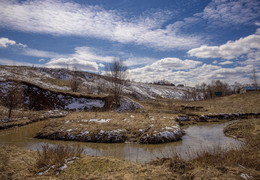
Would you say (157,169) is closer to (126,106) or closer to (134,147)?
(134,147)

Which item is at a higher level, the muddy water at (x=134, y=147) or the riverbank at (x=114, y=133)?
the riverbank at (x=114, y=133)

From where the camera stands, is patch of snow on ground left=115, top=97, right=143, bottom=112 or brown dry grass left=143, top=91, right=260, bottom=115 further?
patch of snow on ground left=115, top=97, right=143, bottom=112

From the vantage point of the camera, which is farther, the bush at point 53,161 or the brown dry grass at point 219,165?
the bush at point 53,161

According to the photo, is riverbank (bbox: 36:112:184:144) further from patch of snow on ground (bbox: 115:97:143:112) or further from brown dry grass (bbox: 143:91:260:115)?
patch of snow on ground (bbox: 115:97:143:112)

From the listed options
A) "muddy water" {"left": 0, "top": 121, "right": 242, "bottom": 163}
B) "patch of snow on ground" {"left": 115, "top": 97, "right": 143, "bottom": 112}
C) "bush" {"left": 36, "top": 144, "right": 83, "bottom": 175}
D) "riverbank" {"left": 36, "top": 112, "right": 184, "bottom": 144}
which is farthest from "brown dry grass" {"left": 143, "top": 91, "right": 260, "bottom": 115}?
"bush" {"left": 36, "top": 144, "right": 83, "bottom": 175}

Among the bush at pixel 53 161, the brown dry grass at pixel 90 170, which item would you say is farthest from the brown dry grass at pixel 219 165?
the bush at pixel 53 161

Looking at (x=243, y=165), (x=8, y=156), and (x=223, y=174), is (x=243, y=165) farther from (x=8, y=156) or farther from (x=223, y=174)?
(x=8, y=156)

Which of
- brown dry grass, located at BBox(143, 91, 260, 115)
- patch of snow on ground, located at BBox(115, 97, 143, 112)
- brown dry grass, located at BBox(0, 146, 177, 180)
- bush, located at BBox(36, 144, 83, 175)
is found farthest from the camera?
patch of snow on ground, located at BBox(115, 97, 143, 112)

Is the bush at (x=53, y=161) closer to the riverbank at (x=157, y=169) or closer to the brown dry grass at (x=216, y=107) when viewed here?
the riverbank at (x=157, y=169)

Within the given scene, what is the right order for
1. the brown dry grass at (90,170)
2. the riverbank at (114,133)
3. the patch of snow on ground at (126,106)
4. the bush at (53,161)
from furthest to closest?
the patch of snow on ground at (126,106) < the riverbank at (114,133) < the bush at (53,161) < the brown dry grass at (90,170)

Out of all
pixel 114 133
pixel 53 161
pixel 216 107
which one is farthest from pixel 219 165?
pixel 216 107

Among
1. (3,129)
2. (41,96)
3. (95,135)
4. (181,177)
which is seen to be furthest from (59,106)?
(181,177)

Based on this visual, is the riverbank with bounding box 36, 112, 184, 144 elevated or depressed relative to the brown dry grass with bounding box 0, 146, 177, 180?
depressed

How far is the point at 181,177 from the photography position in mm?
5605
